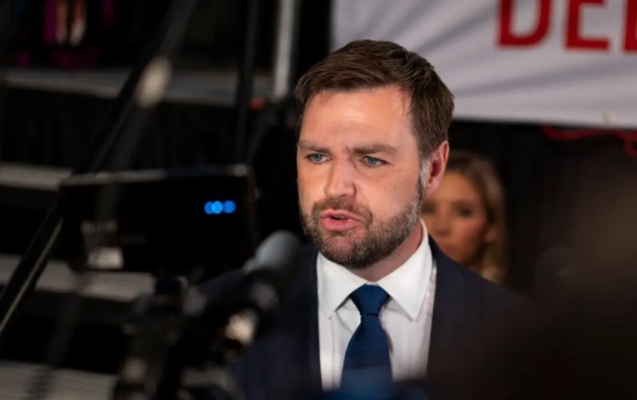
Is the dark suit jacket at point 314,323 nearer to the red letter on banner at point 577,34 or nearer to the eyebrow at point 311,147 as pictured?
the eyebrow at point 311,147

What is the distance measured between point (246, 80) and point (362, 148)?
2042 millimetres

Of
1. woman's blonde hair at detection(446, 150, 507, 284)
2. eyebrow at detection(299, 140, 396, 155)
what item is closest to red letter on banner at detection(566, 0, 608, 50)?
woman's blonde hair at detection(446, 150, 507, 284)

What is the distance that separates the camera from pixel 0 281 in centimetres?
362

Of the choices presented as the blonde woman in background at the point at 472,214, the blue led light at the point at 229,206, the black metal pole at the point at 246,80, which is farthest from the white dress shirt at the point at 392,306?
the black metal pole at the point at 246,80

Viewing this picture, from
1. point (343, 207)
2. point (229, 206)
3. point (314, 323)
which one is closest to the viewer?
point (343, 207)

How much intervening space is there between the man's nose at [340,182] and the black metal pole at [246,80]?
201 centimetres

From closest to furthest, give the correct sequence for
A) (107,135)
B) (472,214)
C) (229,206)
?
(229,206) → (107,135) → (472,214)

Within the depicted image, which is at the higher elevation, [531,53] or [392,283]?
[531,53]

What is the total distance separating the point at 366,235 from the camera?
3.79 feet

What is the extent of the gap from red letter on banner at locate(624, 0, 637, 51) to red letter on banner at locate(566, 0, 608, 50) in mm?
57

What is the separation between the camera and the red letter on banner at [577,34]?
295cm

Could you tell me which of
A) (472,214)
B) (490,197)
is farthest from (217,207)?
(490,197)

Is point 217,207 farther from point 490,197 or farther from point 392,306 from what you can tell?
point 490,197

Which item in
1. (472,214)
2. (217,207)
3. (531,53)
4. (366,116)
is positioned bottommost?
(472,214)
